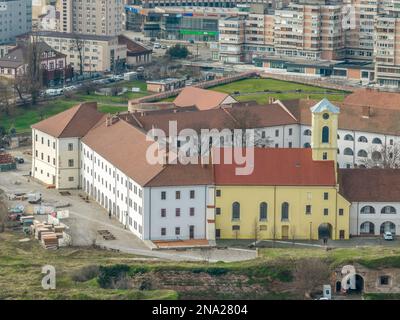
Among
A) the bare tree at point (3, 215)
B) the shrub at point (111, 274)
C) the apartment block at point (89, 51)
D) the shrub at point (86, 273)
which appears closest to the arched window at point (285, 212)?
the shrub at point (111, 274)

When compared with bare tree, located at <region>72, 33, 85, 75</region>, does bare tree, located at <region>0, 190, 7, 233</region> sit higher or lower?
lower

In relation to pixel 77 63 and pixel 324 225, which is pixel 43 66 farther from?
pixel 324 225

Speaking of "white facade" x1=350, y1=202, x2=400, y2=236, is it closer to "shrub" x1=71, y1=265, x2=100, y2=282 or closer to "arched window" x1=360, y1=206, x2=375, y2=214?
"arched window" x1=360, y1=206, x2=375, y2=214

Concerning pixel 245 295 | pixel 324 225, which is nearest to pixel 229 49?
pixel 324 225

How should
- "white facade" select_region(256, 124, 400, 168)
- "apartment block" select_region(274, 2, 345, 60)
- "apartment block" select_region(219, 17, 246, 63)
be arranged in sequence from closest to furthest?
"white facade" select_region(256, 124, 400, 168) → "apartment block" select_region(274, 2, 345, 60) → "apartment block" select_region(219, 17, 246, 63)

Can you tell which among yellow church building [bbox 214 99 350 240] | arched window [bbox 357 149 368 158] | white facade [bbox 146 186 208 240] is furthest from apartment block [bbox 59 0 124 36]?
white facade [bbox 146 186 208 240]

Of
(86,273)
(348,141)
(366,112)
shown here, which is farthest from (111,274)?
(366,112)

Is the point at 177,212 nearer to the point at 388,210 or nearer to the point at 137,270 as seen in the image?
the point at 137,270
